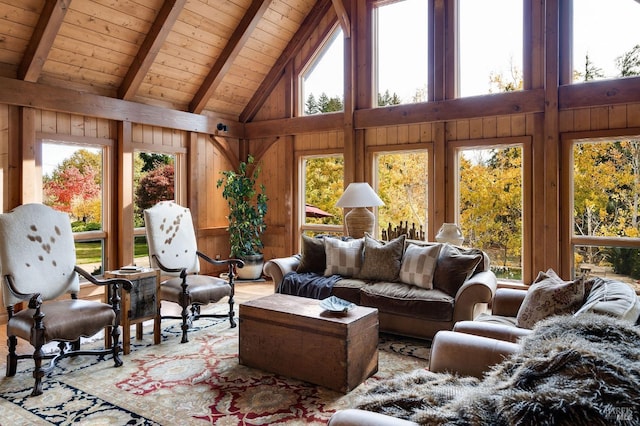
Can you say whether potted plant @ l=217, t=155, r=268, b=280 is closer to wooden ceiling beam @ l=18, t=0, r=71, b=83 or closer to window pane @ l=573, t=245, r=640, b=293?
wooden ceiling beam @ l=18, t=0, r=71, b=83

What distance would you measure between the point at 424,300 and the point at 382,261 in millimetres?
726

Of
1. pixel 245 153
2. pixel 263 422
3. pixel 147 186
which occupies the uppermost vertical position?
pixel 245 153

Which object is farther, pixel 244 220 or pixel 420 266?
pixel 244 220

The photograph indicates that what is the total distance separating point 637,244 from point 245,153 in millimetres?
5652

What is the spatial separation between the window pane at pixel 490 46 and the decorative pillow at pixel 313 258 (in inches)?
108

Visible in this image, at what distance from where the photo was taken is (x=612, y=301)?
2164 mm

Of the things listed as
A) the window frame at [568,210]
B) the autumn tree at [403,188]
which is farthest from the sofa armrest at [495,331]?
the autumn tree at [403,188]

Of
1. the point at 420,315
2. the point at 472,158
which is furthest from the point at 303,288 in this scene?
the point at 472,158

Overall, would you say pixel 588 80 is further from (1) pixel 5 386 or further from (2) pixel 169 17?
(1) pixel 5 386

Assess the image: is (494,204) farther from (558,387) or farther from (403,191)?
(558,387)

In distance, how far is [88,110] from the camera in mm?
5336

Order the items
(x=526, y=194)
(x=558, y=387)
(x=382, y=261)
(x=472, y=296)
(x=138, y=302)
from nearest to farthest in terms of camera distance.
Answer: (x=558, y=387), (x=472, y=296), (x=138, y=302), (x=382, y=261), (x=526, y=194)

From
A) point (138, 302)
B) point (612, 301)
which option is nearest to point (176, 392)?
point (138, 302)

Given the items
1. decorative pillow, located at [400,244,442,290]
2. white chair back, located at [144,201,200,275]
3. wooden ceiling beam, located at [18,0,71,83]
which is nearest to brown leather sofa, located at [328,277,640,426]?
decorative pillow, located at [400,244,442,290]
